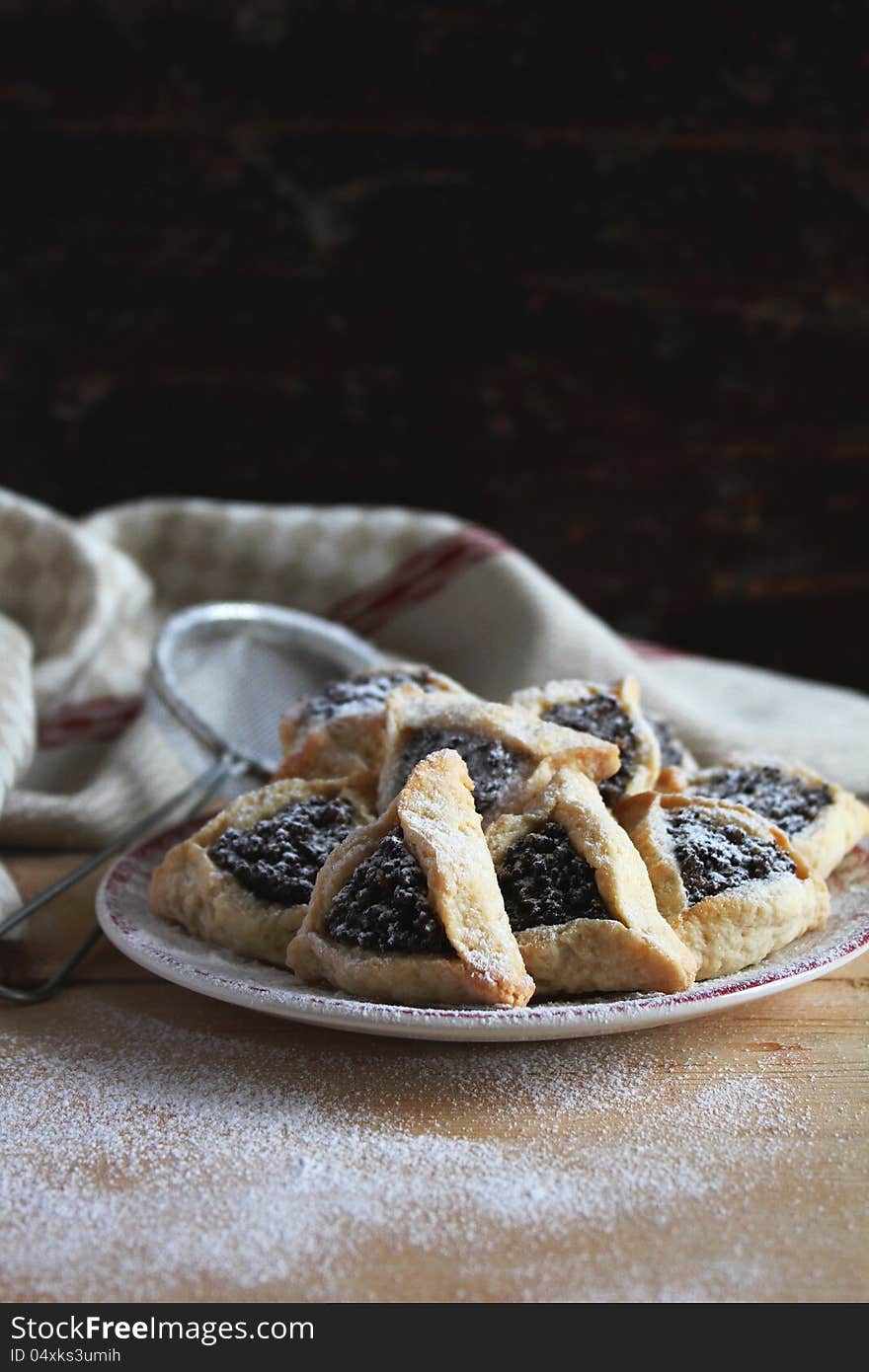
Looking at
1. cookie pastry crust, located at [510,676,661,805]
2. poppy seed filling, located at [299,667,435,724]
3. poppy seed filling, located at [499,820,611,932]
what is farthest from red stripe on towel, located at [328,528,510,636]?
poppy seed filling, located at [499,820,611,932]

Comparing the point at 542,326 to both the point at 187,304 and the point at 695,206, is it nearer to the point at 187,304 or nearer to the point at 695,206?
the point at 695,206

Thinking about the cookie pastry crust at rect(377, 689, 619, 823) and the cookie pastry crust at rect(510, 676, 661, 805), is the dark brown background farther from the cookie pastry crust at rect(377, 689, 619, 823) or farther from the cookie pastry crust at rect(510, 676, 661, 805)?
the cookie pastry crust at rect(377, 689, 619, 823)

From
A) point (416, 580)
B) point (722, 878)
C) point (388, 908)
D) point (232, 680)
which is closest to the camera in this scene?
point (388, 908)

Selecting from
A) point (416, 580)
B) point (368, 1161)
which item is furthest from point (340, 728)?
point (416, 580)

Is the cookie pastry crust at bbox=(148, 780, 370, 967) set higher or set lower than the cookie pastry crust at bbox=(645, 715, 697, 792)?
lower

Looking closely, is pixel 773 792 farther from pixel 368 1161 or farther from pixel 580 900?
pixel 368 1161
